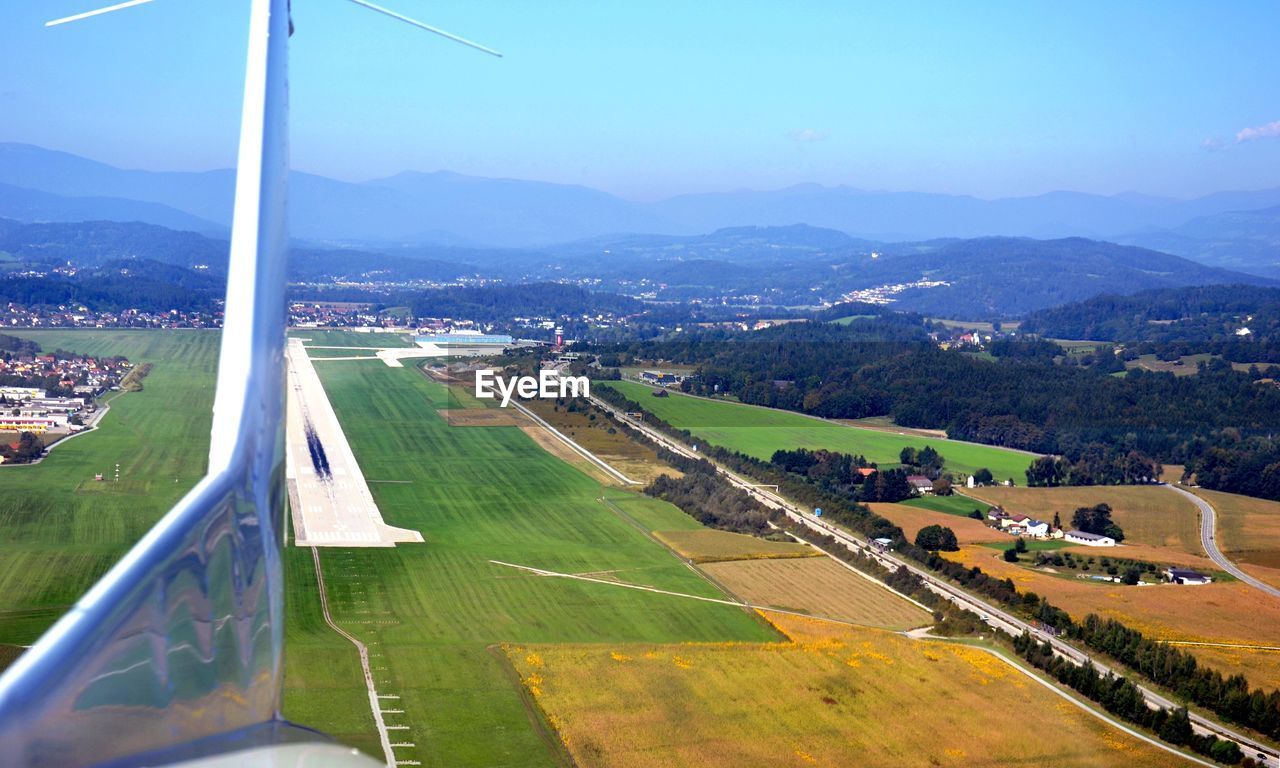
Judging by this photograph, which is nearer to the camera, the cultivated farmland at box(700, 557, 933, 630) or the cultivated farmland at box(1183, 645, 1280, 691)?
the cultivated farmland at box(1183, 645, 1280, 691)

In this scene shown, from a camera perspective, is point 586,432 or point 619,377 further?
point 619,377

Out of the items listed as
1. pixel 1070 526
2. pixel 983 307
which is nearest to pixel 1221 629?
pixel 1070 526

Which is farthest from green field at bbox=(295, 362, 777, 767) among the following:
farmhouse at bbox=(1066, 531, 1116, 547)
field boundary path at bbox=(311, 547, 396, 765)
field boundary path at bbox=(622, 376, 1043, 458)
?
field boundary path at bbox=(622, 376, 1043, 458)

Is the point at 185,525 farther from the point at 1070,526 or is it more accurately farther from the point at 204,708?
the point at 1070,526

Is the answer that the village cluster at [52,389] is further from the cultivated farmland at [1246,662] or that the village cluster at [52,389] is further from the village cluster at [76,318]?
the cultivated farmland at [1246,662]

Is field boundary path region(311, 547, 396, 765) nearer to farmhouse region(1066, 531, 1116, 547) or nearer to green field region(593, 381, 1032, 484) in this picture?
farmhouse region(1066, 531, 1116, 547)

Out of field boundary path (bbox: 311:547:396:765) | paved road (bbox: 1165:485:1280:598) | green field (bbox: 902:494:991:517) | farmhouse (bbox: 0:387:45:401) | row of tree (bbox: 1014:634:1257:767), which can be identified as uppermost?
farmhouse (bbox: 0:387:45:401)

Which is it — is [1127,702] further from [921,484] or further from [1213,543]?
[921,484]
